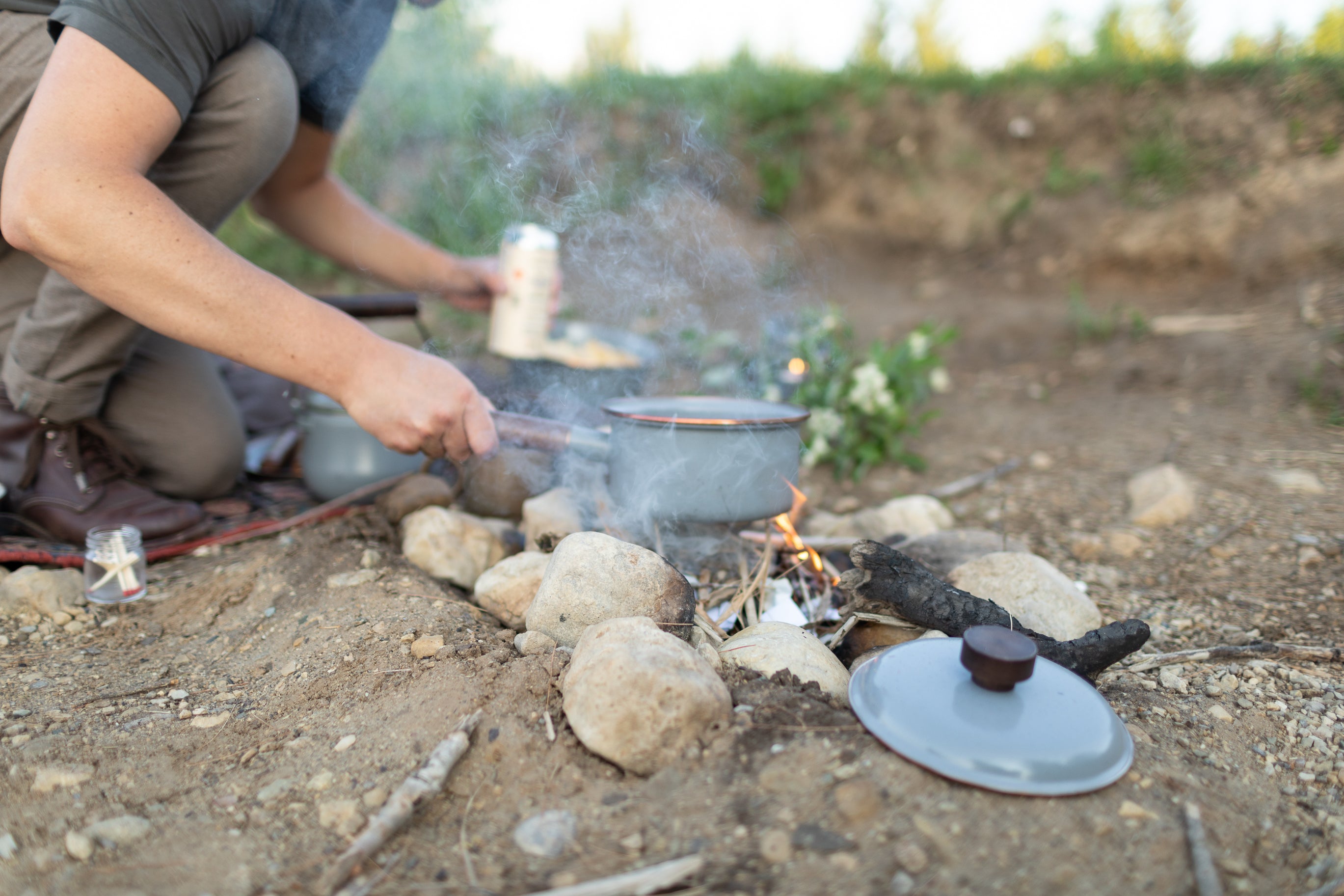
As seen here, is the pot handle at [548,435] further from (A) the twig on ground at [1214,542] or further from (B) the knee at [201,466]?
(A) the twig on ground at [1214,542]

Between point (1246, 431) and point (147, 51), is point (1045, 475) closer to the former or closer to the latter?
point (1246, 431)

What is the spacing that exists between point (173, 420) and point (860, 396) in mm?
2206

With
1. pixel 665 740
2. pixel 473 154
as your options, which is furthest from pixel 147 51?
pixel 473 154

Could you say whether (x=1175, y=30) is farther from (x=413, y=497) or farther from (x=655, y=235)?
(x=413, y=497)

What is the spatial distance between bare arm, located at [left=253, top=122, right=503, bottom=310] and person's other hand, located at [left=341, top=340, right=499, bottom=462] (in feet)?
3.10

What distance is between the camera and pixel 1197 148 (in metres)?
4.38

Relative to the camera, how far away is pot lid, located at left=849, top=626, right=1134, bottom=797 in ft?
3.55

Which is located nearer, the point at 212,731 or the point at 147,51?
the point at 212,731

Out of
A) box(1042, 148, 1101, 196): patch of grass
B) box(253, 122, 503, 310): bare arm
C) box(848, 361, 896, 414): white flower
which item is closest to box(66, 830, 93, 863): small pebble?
box(253, 122, 503, 310): bare arm

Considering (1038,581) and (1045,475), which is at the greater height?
(1038,581)

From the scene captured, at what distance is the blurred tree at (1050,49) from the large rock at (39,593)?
5.58m

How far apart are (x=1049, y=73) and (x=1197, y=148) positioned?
3.30 ft

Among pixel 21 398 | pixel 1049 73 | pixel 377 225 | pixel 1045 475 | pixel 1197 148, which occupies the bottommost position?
pixel 1045 475

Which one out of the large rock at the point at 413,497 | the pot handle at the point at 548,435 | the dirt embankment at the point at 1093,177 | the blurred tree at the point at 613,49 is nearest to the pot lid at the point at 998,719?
the pot handle at the point at 548,435
